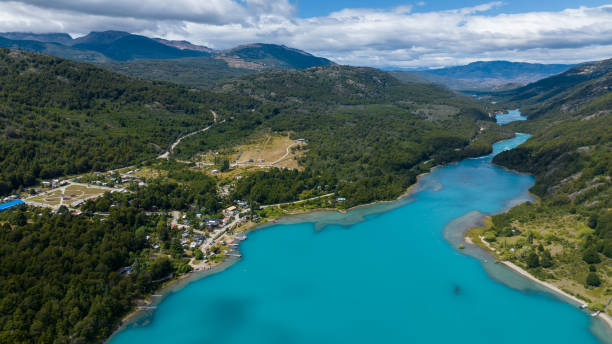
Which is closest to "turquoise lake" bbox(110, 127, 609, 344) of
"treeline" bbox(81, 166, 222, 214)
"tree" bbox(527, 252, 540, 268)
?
"tree" bbox(527, 252, 540, 268)

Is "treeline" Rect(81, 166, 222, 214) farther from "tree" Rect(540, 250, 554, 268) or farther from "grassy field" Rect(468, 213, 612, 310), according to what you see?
"tree" Rect(540, 250, 554, 268)

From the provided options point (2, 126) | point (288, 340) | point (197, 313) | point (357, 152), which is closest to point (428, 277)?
point (288, 340)

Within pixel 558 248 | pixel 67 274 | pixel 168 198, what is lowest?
pixel 67 274

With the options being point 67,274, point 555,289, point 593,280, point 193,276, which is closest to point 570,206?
point 593,280

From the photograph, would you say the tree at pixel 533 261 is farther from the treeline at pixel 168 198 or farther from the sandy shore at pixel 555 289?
the treeline at pixel 168 198

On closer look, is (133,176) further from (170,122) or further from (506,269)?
(506,269)

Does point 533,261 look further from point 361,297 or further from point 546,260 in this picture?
point 361,297

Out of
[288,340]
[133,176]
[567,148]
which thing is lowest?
[288,340]
